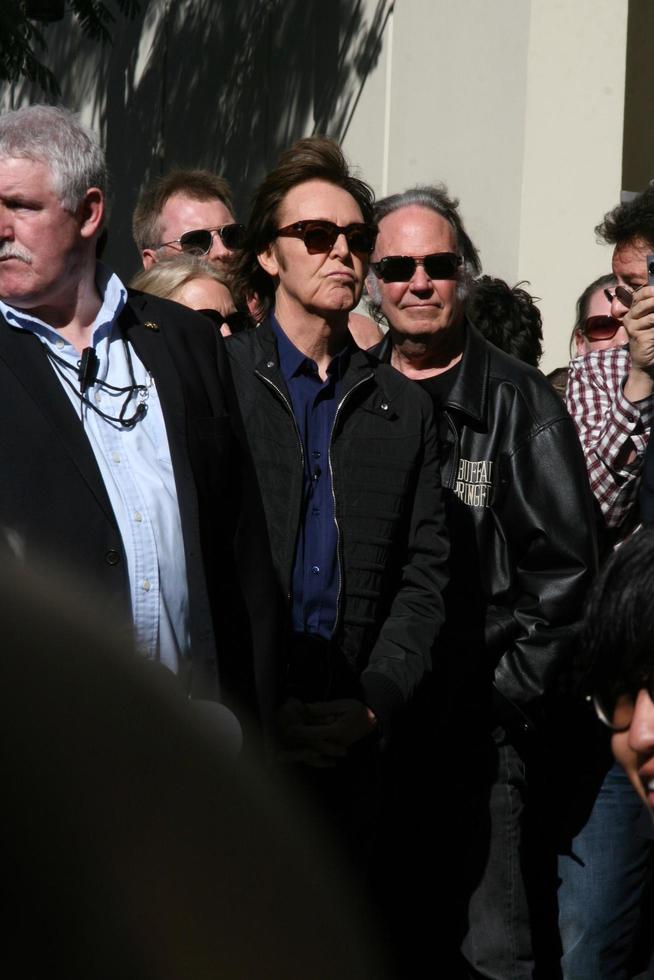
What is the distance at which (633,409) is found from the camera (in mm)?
4312

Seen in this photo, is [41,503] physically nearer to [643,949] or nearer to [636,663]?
[636,663]

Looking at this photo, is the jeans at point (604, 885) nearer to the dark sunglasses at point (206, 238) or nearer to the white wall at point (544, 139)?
the dark sunglasses at point (206, 238)

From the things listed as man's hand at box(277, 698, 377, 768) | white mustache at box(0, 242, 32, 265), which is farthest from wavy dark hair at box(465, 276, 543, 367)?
white mustache at box(0, 242, 32, 265)

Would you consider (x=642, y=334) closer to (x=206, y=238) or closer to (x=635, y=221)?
(x=635, y=221)

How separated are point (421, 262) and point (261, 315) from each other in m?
0.48

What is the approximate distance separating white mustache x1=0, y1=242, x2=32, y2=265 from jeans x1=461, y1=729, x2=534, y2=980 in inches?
71.8

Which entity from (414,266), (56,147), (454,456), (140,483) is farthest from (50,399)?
(414,266)

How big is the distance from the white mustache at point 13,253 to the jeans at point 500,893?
5.99ft

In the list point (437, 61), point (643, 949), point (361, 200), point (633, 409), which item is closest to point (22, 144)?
point (361, 200)

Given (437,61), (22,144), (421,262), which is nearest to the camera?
(22,144)

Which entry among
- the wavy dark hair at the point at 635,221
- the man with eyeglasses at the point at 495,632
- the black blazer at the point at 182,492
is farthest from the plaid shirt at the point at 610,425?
the black blazer at the point at 182,492

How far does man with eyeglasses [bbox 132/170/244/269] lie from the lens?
5.59 metres

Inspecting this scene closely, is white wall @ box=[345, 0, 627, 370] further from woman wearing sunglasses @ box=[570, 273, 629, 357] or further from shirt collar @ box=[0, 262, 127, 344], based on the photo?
shirt collar @ box=[0, 262, 127, 344]

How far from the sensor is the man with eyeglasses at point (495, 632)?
414 centimetres
